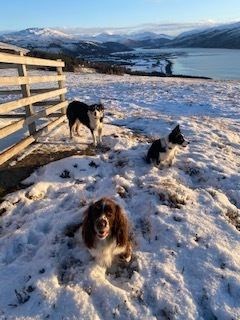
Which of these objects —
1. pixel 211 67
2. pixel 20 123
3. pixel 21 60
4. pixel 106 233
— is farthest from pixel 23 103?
pixel 211 67

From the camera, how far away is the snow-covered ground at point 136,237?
5.01 meters

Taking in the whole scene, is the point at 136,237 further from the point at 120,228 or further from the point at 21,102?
the point at 21,102

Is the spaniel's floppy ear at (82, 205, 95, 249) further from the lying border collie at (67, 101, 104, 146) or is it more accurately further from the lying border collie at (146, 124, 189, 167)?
the lying border collie at (67, 101, 104, 146)

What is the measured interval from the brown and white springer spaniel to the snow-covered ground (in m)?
0.20

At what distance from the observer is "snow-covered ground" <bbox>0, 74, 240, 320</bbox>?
5012 millimetres

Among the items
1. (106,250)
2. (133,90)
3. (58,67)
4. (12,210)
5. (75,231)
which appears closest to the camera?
(106,250)

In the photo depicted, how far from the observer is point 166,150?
8594mm

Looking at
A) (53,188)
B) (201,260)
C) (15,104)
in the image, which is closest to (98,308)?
(201,260)

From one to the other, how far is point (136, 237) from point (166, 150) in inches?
112

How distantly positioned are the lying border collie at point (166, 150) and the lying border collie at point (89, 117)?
165 cm

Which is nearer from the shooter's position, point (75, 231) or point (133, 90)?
point (75, 231)

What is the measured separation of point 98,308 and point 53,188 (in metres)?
3.07

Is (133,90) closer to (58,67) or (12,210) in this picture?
(58,67)

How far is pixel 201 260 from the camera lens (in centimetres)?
577
